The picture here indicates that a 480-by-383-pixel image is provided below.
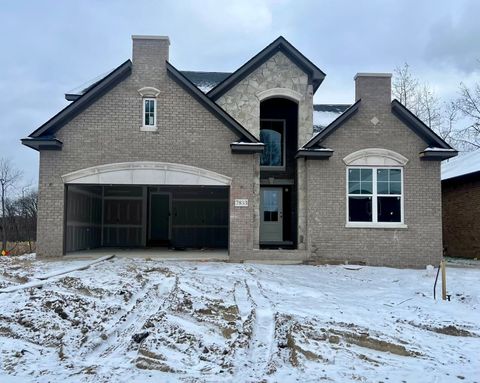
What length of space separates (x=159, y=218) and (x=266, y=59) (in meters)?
8.27

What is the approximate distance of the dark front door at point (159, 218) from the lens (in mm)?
19922

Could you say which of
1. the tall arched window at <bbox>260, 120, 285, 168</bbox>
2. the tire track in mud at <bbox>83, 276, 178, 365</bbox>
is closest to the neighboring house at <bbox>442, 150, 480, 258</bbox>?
the tall arched window at <bbox>260, 120, 285, 168</bbox>

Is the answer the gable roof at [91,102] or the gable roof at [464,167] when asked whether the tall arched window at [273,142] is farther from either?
the gable roof at [464,167]

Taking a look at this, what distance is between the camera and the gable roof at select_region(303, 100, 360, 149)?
50.1 feet

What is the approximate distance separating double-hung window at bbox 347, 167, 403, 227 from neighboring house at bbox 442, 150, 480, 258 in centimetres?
613

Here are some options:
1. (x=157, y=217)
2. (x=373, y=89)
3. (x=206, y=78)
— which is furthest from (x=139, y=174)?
(x=373, y=89)

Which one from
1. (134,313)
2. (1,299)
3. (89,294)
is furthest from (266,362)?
(1,299)

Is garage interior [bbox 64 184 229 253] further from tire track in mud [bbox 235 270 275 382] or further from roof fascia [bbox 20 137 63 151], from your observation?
tire track in mud [bbox 235 270 275 382]

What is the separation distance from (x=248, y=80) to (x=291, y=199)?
4917 millimetres

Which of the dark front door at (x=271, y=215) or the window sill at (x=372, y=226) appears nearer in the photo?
the window sill at (x=372, y=226)

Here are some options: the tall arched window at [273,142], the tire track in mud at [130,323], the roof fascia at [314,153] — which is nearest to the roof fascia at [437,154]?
the roof fascia at [314,153]

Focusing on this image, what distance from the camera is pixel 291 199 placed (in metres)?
18.0

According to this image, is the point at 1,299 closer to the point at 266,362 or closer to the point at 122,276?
the point at 122,276

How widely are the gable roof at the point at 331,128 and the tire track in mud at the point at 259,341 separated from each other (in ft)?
22.4
